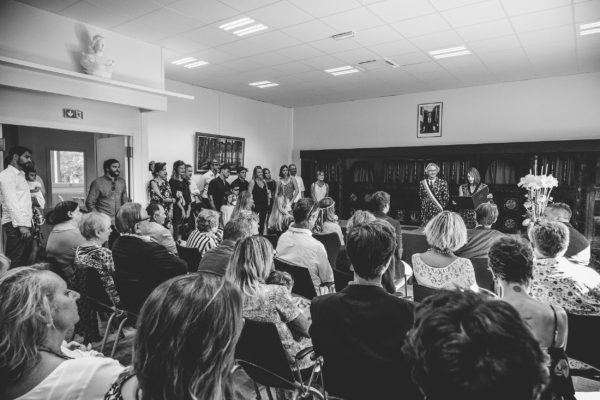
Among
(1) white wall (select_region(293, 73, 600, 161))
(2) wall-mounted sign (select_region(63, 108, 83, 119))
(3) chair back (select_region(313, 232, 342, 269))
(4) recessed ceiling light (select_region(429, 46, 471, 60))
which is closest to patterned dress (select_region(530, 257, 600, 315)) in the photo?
(3) chair back (select_region(313, 232, 342, 269))

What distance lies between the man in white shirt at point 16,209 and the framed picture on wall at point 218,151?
11.9ft

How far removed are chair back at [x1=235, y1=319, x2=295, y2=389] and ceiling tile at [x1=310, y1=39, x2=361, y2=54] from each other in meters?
4.50

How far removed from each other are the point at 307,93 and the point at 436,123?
2.89m

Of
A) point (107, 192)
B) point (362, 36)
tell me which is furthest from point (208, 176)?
point (362, 36)

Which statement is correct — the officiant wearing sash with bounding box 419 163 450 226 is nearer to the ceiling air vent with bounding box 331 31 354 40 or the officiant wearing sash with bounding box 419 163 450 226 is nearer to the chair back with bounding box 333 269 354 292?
the ceiling air vent with bounding box 331 31 354 40

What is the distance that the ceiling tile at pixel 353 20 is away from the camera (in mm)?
4260

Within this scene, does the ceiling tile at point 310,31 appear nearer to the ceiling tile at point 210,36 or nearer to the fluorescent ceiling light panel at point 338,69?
the ceiling tile at point 210,36

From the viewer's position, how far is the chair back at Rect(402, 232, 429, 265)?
4.86 meters

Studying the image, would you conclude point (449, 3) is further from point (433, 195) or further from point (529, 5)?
point (433, 195)

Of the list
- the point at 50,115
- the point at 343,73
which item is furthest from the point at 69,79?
the point at 343,73

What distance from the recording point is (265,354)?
165 cm

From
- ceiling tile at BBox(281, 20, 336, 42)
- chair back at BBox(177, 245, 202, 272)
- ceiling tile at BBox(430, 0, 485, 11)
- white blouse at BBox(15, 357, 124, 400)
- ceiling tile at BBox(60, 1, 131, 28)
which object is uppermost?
ceiling tile at BBox(430, 0, 485, 11)

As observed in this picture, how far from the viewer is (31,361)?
106cm

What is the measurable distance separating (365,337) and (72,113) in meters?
4.79
